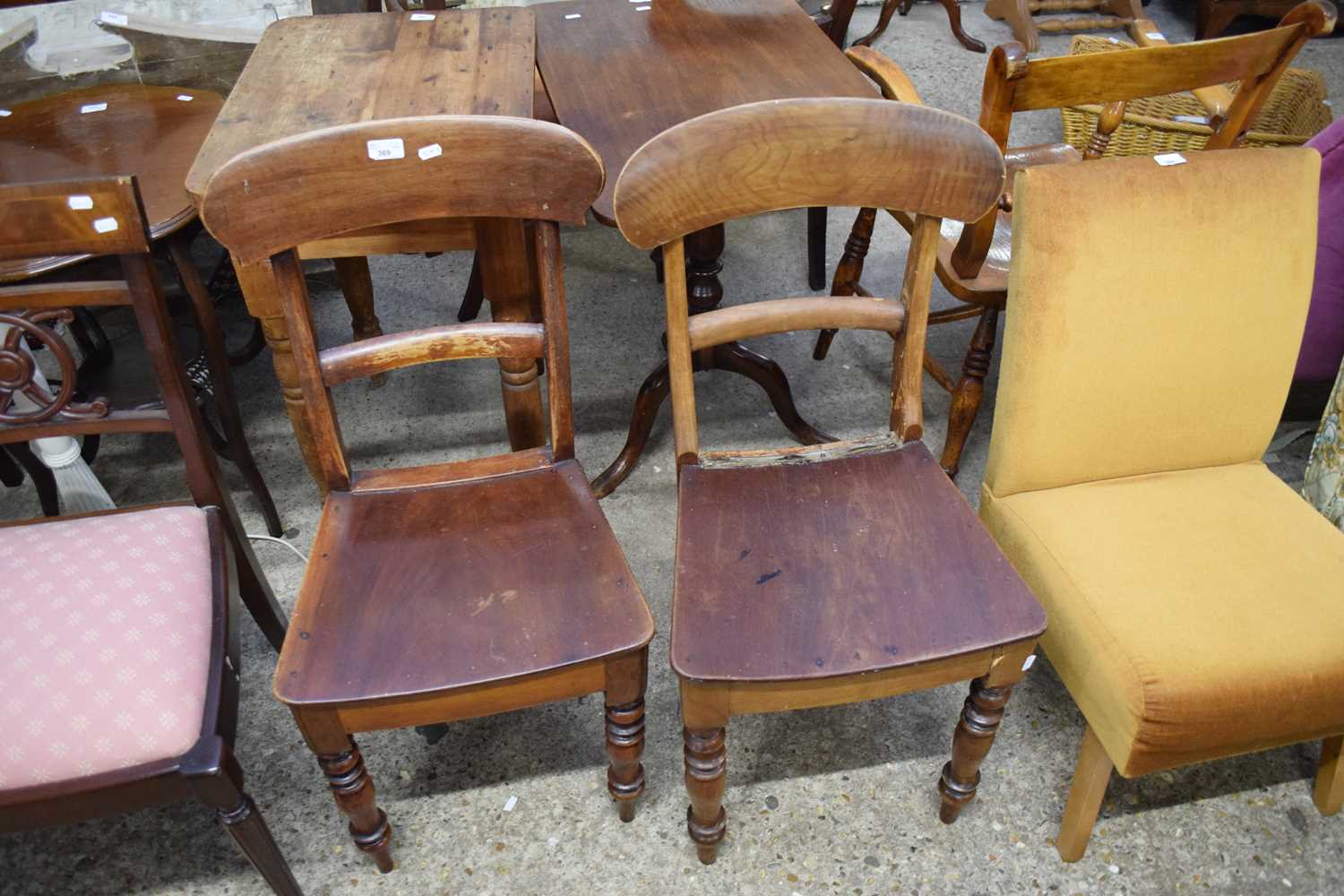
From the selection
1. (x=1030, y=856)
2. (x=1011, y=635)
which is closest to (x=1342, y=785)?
(x=1030, y=856)

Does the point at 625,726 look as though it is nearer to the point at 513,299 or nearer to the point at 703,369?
the point at 513,299

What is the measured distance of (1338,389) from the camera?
1521 mm

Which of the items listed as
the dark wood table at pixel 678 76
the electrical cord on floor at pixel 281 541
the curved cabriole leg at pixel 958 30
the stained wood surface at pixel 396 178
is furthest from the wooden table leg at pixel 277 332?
the curved cabriole leg at pixel 958 30

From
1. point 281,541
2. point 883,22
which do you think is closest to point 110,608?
point 281,541

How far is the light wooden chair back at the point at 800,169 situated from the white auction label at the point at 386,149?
0.88 feet

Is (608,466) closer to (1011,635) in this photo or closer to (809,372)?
(809,372)

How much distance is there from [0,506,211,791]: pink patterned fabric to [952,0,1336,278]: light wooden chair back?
1.34m

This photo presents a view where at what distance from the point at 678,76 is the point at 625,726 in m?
1.18

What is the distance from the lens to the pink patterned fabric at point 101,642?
105 cm

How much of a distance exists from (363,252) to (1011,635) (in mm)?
1182

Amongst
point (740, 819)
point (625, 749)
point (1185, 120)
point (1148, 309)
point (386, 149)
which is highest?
point (386, 149)

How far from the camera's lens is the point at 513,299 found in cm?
158

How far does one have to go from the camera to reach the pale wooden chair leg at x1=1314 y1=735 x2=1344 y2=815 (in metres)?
1.41

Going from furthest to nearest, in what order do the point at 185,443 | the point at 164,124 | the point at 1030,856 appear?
the point at 164,124 → the point at 1030,856 → the point at 185,443
